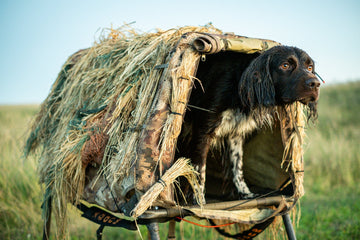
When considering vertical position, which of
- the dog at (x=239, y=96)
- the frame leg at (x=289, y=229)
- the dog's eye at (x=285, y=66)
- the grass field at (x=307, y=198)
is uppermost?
the dog's eye at (x=285, y=66)

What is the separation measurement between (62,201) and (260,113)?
1.78 meters

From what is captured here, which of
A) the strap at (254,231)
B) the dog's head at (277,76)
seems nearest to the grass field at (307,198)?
the strap at (254,231)

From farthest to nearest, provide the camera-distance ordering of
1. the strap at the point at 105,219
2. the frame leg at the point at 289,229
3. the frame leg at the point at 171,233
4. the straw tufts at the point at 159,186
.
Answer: the frame leg at the point at 171,233
the frame leg at the point at 289,229
the strap at the point at 105,219
the straw tufts at the point at 159,186

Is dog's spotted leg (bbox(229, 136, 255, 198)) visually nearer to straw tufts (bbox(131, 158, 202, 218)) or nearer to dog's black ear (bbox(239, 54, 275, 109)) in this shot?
dog's black ear (bbox(239, 54, 275, 109))

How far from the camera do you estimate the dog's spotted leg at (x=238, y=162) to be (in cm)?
322

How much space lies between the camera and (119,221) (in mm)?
2404

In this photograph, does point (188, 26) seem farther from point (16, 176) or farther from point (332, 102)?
point (332, 102)

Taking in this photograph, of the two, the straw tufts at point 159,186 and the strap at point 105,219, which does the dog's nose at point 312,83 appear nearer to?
the straw tufts at point 159,186

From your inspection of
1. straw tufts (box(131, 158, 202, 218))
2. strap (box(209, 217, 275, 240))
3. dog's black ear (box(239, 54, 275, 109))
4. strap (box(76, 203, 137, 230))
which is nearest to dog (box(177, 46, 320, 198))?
dog's black ear (box(239, 54, 275, 109))

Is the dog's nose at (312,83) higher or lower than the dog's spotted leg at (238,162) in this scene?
higher

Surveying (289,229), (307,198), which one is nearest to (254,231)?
(289,229)

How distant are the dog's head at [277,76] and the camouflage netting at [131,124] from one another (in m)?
0.17

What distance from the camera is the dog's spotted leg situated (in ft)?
10.6

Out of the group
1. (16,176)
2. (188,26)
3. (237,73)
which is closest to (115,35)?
(188,26)
